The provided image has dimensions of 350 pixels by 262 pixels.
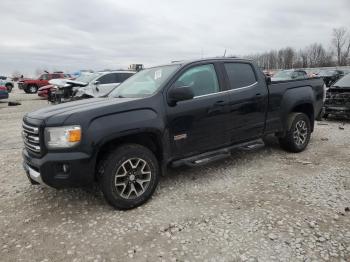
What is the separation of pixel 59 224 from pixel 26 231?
35 centimetres

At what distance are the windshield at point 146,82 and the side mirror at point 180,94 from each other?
9.5 inches

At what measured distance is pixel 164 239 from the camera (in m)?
3.37

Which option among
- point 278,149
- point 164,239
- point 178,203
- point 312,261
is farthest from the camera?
point 278,149

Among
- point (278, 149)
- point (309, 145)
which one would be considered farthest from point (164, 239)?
point (309, 145)

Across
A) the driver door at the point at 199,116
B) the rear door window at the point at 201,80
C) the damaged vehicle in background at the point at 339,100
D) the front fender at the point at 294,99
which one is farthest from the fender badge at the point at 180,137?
the damaged vehicle in background at the point at 339,100

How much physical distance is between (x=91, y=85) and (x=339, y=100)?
8917 mm

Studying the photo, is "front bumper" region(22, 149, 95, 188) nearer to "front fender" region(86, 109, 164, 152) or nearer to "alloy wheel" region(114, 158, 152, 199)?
"front fender" region(86, 109, 164, 152)

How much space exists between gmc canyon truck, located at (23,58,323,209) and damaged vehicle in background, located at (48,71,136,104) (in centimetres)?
767

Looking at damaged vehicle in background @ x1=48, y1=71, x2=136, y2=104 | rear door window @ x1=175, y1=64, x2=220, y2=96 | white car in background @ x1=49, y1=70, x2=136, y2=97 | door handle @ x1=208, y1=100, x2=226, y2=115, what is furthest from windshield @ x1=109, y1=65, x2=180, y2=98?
white car in background @ x1=49, y1=70, x2=136, y2=97

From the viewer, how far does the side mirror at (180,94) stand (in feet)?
13.7

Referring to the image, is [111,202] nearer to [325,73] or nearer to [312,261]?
[312,261]

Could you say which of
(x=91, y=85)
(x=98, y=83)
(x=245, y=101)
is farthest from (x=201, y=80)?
(x=98, y=83)

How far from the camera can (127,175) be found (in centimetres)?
399

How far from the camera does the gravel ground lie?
3.15m
